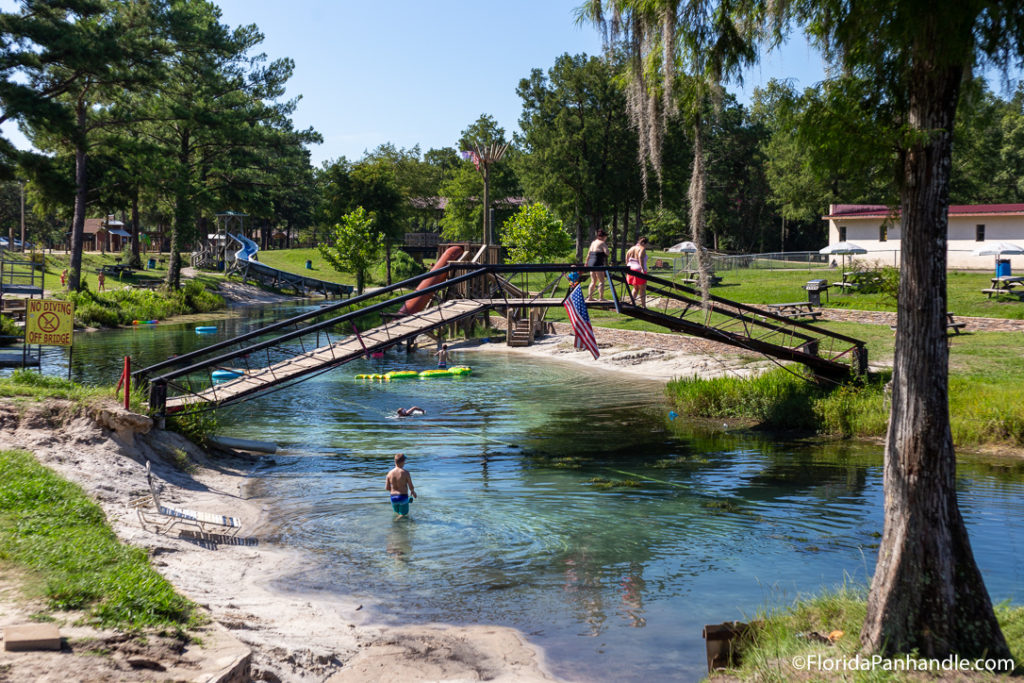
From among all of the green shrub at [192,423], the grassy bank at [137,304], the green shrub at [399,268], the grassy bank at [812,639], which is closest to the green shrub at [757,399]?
the grassy bank at [812,639]

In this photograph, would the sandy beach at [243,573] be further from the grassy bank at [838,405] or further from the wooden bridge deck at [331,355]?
the grassy bank at [838,405]

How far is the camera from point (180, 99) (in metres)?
65.9

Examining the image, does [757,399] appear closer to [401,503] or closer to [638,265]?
[638,265]

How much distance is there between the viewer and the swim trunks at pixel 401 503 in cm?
1652

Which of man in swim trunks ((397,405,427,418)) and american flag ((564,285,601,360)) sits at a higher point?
american flag ((564,285,601,360))

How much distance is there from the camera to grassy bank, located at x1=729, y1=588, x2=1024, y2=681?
8641mm

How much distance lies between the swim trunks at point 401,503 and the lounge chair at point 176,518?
2867 mm

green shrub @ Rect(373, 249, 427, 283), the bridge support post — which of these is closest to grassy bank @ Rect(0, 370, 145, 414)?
the bridge support post

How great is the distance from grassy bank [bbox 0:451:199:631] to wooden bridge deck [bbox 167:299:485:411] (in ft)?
25.8

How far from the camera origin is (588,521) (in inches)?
658

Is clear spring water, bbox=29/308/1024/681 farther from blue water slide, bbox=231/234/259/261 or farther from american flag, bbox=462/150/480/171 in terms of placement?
blue water slide, bbox=231/234/259/261

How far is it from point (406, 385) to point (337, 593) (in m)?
23.5

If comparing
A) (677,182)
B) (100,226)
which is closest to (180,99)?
(677,182)

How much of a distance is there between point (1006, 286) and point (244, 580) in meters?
40.1
